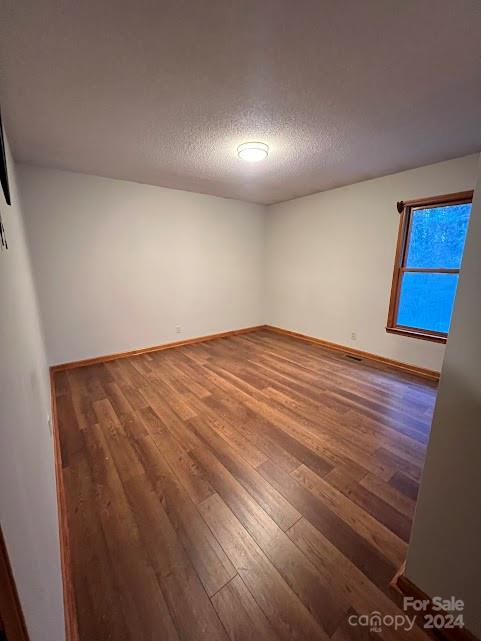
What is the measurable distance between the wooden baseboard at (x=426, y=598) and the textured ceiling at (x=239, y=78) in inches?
94.6

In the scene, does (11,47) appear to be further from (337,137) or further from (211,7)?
(337,137)

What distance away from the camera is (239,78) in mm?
1485

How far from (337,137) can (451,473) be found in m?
2.46

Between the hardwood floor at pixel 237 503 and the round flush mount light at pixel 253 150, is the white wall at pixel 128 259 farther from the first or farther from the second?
the round flush mount light at pixel 253 150

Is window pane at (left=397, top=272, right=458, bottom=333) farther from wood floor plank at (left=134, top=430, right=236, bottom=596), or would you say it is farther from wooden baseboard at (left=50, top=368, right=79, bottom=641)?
wooden baseboard at (left=50, top=368, right=79, bottom=641)

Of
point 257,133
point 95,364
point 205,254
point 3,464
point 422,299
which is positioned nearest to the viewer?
point 3,464

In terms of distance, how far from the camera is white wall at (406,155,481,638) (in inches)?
31.0

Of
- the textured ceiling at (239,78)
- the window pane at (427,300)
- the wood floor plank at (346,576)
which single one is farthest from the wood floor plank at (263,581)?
the window pane at (427,300)

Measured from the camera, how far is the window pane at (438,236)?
9.01ft

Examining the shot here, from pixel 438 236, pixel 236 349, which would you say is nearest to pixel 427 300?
pixel 438 236

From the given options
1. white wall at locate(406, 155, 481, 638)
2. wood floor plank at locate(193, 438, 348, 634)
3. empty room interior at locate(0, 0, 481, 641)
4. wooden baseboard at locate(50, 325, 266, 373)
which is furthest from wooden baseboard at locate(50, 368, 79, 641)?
wooden baseboard at locate(50, 325, 266, 373)

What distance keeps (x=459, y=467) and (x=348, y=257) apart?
A: 326 cm

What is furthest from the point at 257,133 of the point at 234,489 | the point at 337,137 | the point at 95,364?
the point at 95,364

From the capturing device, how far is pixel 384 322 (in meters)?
3.41
